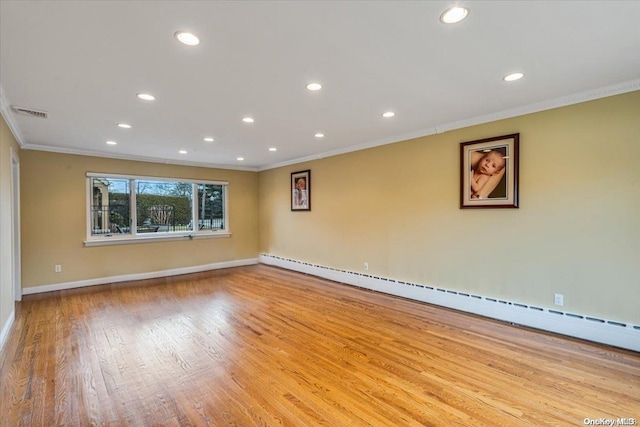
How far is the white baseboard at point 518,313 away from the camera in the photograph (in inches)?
114

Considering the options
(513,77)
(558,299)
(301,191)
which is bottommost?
(558,299)

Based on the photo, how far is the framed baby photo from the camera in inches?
138

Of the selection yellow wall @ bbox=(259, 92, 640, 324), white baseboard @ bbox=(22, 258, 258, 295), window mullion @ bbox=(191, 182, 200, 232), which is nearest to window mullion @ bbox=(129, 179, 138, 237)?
white baseboard @ bbox=(22, 258, 258, 295)

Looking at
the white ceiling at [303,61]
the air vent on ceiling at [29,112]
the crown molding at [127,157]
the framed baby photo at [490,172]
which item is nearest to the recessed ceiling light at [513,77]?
the white ceiling at [303,61]

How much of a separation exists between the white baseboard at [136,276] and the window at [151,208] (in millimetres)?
699

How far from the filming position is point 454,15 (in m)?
1.78

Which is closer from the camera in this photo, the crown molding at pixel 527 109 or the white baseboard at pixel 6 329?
the crown molding at pixel 527 109

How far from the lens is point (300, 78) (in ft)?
8.51

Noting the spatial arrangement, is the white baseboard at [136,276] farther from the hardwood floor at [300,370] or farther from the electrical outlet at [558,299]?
the electrical outlet at [558,299]

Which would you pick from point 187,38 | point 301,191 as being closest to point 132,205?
point 301,191

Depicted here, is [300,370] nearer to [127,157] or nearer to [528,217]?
[528,217]

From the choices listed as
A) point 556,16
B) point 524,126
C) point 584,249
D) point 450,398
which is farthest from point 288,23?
point 584,249

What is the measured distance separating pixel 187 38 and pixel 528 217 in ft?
12.2

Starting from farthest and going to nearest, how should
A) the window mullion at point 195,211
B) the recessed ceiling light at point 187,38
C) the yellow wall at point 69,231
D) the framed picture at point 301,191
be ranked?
the window mullion at point 195,211 → the framed picture at point 301,191 → the yellow wall at point 69,231 → the recessed ceiling light at point 187,38
